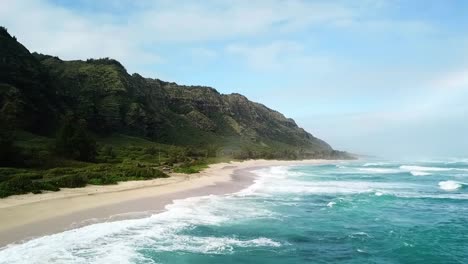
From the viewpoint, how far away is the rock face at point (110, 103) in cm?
8650

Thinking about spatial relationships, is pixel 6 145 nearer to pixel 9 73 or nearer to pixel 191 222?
pixel 191 222

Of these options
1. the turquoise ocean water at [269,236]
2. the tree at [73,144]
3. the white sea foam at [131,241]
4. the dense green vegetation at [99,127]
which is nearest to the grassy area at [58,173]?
the dense green vegetation at [99,127]

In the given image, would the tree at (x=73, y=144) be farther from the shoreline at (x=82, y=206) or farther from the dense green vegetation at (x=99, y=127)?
the shoreline at (x=82, y=206)

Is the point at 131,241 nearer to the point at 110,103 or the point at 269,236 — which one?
the point at 269,236

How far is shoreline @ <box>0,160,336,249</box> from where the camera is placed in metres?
18.6

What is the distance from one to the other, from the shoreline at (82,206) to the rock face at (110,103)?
2423 cm

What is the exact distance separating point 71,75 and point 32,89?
134ft

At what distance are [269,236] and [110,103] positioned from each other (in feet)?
355

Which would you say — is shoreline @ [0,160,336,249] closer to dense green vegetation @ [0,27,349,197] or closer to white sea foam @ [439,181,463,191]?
dense green vegetation @ [0,27,349,197]

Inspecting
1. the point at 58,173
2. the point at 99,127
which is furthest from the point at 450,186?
the point at 99,127

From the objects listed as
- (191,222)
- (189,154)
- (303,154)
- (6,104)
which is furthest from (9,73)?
(303,154)

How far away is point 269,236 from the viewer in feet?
68.6

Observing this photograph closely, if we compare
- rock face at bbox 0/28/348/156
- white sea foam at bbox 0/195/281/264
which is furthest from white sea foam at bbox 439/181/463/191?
rock face at bbox 0/28/348/156

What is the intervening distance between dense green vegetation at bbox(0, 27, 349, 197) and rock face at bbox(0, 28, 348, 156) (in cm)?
28
